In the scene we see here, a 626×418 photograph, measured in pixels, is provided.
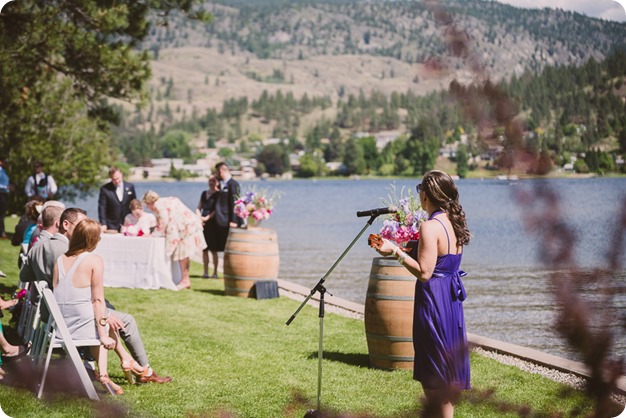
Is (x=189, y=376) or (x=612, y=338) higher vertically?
(x=612, y=338)

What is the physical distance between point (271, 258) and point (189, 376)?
19.6ft

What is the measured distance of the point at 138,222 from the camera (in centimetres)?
1473

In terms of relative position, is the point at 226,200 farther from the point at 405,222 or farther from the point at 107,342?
the point at 107,342

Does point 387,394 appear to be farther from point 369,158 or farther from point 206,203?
point 369,158

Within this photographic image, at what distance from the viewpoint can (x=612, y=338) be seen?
123cm

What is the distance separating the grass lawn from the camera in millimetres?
6527

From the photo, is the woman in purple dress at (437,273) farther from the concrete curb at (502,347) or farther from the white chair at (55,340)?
the white chair at (55,340)

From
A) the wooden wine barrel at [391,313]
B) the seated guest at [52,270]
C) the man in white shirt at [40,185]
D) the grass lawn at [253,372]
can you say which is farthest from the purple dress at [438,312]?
the man in white shirt at [40,185]

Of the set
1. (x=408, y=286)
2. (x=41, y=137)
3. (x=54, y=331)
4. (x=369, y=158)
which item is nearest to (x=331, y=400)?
(x=408, y=286)

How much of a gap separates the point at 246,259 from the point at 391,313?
5906mm

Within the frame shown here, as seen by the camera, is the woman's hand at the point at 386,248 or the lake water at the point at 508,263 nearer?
the lake water at the point at 508,263

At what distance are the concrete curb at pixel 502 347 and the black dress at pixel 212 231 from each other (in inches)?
55.5

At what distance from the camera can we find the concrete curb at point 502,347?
4.56ft

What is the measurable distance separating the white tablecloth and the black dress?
1.32 m
